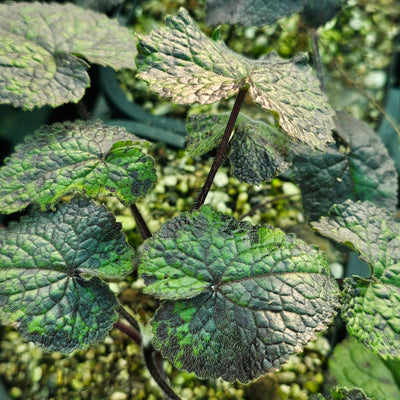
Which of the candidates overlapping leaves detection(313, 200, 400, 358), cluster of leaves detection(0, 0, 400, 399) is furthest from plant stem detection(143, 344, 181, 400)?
overlapping leaves detection(313, 200, 400, 358)

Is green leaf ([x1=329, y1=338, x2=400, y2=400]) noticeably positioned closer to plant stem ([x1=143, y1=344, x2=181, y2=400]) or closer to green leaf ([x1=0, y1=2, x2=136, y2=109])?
plant stem ([x1=143, y1=344, x2=181, y2=400])

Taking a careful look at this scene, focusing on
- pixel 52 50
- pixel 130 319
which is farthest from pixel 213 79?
pixel 130 319

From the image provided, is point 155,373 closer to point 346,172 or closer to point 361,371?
point 361,371

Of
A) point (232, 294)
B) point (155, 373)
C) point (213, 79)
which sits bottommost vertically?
point (155, 373)

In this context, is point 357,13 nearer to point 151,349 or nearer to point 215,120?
point 215,120

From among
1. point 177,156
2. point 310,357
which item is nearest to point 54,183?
point 177,156

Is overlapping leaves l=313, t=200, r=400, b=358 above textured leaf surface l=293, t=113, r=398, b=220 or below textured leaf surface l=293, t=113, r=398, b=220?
below
